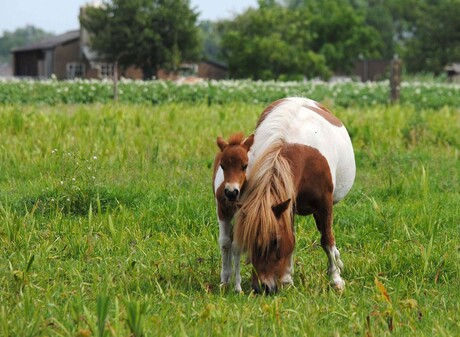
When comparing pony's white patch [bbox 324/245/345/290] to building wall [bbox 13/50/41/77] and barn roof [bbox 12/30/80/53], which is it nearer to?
barn roof [bbox 12/30/80/53]

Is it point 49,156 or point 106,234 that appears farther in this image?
point 49,156

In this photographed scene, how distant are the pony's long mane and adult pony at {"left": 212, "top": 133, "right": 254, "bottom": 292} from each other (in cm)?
10

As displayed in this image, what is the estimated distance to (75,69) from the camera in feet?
222

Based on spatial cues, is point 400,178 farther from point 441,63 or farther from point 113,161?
point 441,63

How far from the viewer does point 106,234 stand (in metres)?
7.89

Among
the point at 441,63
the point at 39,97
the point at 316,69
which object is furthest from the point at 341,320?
the point at 441,63

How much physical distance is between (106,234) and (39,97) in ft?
69.8

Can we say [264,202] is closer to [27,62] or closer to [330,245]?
[330,245]

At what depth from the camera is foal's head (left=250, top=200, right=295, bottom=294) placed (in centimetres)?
578

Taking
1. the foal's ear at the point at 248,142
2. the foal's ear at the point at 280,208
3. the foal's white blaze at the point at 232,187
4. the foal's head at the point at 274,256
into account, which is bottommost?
the foal's head at the point at 274,256

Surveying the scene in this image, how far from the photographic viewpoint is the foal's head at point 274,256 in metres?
5.78

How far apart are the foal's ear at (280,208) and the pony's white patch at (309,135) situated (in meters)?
0.58

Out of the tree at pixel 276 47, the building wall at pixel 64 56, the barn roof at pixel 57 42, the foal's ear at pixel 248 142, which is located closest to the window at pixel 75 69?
the building wall at pixel 64 56

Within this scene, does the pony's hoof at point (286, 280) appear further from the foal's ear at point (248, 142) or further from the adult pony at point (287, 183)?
the foal's ear at point (248, 142)
